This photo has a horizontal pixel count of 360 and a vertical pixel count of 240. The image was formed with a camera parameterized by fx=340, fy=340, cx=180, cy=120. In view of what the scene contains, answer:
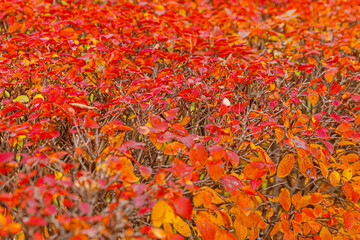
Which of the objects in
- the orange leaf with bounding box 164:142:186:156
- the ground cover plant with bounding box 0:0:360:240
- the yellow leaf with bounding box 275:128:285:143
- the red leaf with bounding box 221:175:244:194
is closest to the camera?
the ground cover plant with bounding box 0:0:360:240

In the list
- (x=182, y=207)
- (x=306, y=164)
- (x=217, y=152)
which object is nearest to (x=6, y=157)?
(x=182, y=207)

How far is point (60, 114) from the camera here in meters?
2.24

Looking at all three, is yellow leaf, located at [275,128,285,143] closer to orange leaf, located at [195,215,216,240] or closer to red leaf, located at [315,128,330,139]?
red leaf, located at [315,128,330,139]

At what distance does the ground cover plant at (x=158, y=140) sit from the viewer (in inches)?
67.9

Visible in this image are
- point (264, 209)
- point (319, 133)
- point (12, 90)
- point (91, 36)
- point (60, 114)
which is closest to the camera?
point (60, 114)

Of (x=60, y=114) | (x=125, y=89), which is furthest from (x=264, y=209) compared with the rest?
(x=60, y=114)

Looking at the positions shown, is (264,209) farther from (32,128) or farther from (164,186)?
(32,128)

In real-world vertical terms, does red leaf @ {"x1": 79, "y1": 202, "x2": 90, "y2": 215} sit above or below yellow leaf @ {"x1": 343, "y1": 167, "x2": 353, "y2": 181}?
above

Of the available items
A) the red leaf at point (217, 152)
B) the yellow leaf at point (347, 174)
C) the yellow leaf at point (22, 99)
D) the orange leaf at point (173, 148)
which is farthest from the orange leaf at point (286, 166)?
the yellow leaf at point (22, 99)

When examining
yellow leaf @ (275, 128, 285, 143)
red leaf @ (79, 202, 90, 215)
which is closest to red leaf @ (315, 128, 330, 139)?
yellow leaf @ (275, 128, 285, 143)

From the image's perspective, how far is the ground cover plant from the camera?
5.66 feet

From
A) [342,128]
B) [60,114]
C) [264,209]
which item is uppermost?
[60,114]

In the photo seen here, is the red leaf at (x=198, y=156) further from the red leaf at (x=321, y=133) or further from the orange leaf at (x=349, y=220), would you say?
the orange leaf at (x=349, y=220)

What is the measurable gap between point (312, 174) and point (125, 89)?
1615mm
